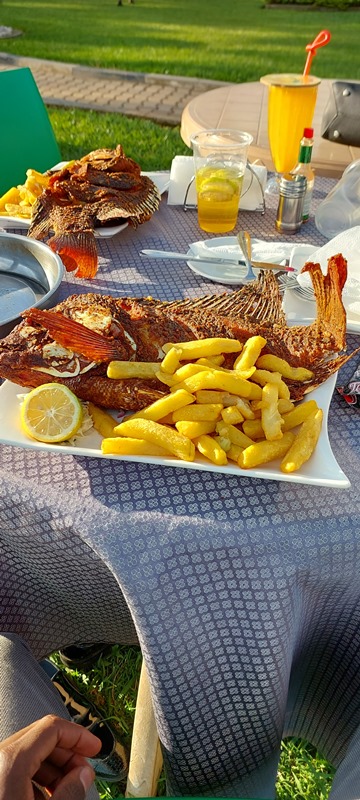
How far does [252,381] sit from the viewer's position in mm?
1307

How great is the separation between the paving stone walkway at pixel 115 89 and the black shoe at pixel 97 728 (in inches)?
284

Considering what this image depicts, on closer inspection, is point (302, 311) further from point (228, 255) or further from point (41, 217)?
point (41, 217)

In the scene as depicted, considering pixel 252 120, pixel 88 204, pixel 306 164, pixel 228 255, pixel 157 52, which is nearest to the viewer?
pixel 228 255

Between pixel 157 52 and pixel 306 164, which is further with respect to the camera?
pixel 157 52

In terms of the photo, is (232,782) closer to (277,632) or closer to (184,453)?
(277,632)

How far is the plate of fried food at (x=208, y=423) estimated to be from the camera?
3.94 ft

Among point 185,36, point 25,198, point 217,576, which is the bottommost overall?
point 217,576

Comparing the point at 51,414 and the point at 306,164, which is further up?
the point at 306,164

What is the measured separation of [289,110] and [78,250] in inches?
45.2

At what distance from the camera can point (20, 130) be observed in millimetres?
3736

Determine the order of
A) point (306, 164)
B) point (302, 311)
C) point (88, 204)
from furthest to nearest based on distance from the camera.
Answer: point (306, 164) → point (88, 204) → point (302, 311)

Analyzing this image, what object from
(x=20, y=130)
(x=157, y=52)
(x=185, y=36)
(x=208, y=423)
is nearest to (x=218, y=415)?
(x=208, y=423)

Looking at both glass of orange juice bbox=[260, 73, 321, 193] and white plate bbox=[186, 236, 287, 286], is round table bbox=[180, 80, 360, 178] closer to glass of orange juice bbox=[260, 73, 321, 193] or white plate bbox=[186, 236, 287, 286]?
glass of orange juice bbox=[260, 73, 321, 193]

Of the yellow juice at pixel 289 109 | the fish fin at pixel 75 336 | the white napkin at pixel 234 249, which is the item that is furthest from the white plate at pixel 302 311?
the yellow juice at pixel 289 109
